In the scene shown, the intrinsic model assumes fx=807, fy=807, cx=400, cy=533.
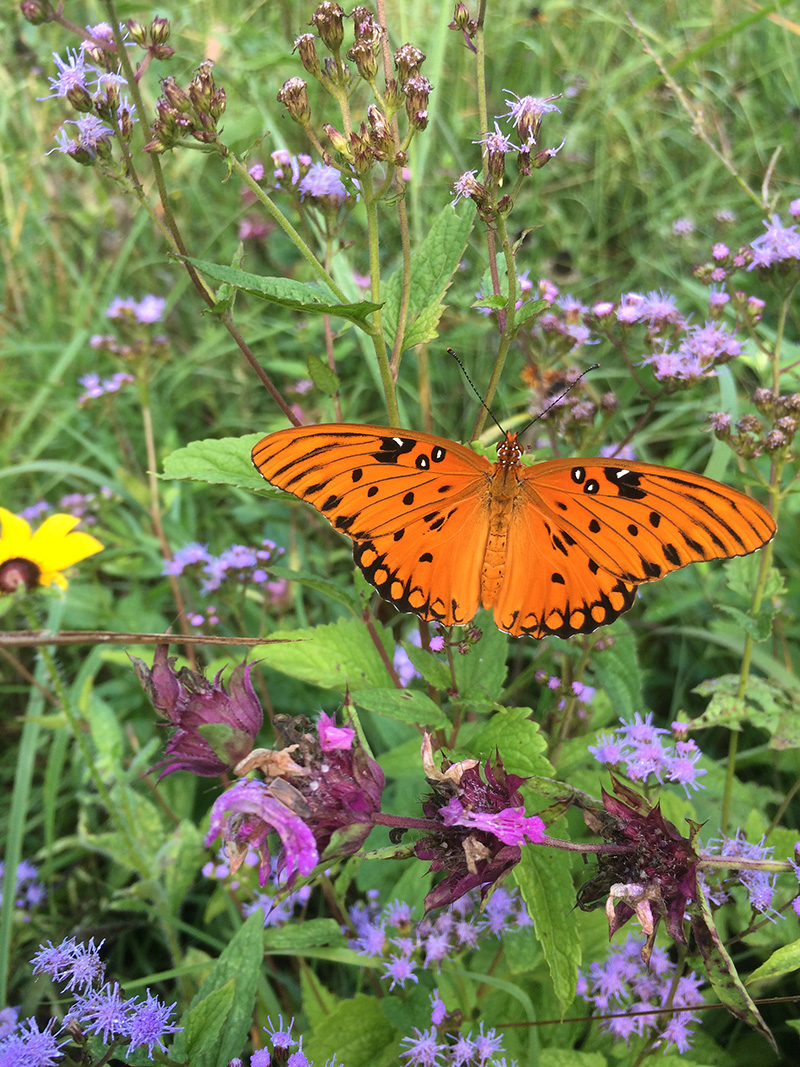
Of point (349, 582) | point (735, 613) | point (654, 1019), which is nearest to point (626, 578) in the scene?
point (735, 613)

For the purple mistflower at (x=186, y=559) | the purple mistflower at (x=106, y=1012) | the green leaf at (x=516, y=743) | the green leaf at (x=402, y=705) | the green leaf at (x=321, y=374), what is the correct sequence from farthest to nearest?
the purple mistflower at (x=186, y=559)
the green leaf at (x=321, y=374)
the green leaf at (x=402, y=705)
the green leaf at (x=516, y=743)
the purple mistflower at (x=106, y=1012)

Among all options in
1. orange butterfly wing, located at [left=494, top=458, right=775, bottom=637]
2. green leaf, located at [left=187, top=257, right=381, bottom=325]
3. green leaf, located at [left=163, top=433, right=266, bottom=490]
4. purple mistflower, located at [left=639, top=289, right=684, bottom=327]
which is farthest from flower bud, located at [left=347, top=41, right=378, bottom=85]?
purple mistflower, located at [left=639, top=289, right=684, bottom=327]

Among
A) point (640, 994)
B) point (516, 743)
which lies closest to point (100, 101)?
point (516, 743)

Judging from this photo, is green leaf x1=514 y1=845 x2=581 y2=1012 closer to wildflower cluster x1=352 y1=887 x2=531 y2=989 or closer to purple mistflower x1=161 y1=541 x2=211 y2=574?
wildflower cluster x1=352 y1=887 x2=531 y2=989

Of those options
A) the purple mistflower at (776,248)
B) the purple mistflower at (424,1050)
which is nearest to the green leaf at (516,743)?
the purple mistflower at (424,1050)

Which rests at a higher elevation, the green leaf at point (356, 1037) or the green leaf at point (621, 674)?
the green leaf at point (621, 674)

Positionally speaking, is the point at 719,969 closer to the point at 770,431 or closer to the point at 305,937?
the point at 305,937

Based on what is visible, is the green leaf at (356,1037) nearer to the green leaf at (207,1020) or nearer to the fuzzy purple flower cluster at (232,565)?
the green leaf at (207,1020)
